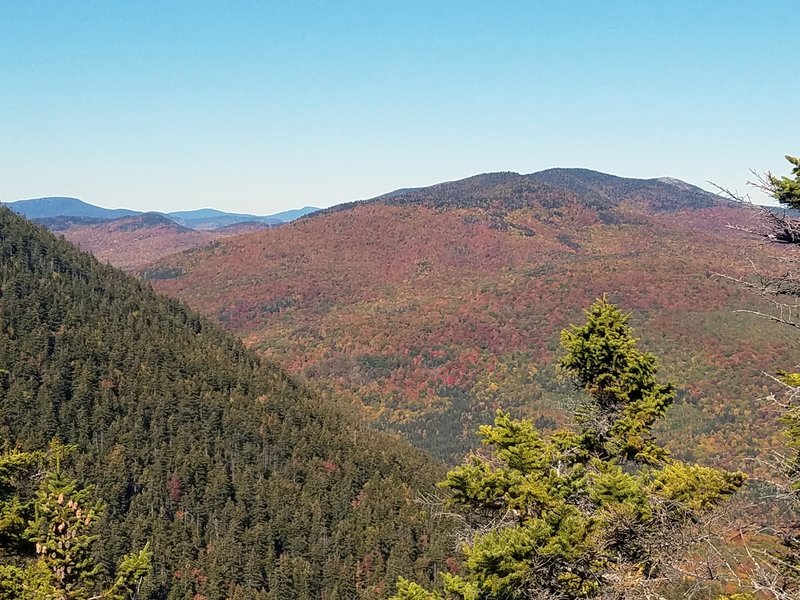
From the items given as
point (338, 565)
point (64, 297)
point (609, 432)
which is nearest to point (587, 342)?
point (609, 432)

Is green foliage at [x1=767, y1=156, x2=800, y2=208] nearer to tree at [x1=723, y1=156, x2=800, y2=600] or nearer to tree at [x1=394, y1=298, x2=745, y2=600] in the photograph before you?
tree at [x1=723, y1=156, x2=800, y2=600]

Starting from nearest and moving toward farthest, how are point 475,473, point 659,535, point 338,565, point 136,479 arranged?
point 659,535
point 475,473
point 338,565
point 136,479

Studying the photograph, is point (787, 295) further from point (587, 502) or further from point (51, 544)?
point (51, 544)

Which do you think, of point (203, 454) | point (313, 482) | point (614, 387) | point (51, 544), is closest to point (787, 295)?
point (614, 387)

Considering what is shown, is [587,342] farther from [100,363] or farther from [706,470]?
[100,363]

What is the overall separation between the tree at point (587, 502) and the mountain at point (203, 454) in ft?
269

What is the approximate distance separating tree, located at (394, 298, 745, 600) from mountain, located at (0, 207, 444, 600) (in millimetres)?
82075

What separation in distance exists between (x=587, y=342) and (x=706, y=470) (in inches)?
199

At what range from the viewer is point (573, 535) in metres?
13.8

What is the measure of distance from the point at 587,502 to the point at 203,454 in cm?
12582

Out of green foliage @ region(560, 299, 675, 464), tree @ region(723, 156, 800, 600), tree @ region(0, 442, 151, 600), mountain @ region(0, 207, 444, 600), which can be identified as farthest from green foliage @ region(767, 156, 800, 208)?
mountain @ region(0, 207, 444, 600)

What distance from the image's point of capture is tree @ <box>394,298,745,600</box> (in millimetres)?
13680

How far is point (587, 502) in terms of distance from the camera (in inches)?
641

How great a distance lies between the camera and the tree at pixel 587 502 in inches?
539
